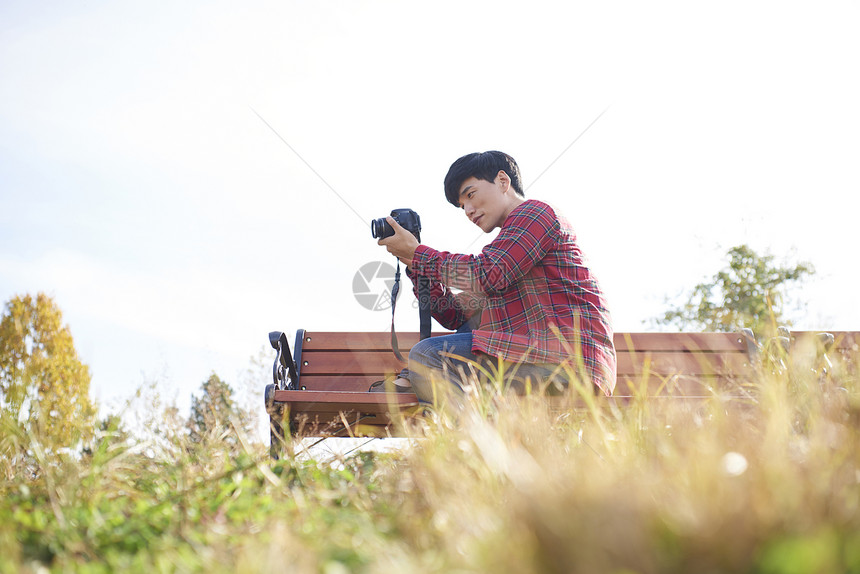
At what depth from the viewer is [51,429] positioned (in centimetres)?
209

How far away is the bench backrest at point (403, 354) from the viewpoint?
3.85 meters

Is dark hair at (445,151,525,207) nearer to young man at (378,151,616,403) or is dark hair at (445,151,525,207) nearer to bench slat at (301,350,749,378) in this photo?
young man at (378,151,616,403)

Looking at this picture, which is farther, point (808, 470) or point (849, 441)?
point (849, 441)

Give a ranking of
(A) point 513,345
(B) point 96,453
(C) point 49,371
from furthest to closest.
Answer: (C) point 49,371, (A) point 513,345, (B) point 96,453

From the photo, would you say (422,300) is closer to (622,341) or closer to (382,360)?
(382,360)

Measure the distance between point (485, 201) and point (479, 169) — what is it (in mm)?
152

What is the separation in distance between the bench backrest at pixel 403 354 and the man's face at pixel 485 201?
111cm

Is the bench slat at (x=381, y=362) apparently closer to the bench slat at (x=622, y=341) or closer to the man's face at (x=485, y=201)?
the bench slat at (x=622, y=341)

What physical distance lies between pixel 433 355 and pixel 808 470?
1660 mm

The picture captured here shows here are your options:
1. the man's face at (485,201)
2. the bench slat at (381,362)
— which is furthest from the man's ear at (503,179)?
the bench slat at (381,362)

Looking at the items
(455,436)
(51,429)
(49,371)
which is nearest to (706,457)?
(455,436)

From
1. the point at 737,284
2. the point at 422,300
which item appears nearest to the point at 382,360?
the point at 422,300

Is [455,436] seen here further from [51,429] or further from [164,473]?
[51,429]

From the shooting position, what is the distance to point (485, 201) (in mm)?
3070
